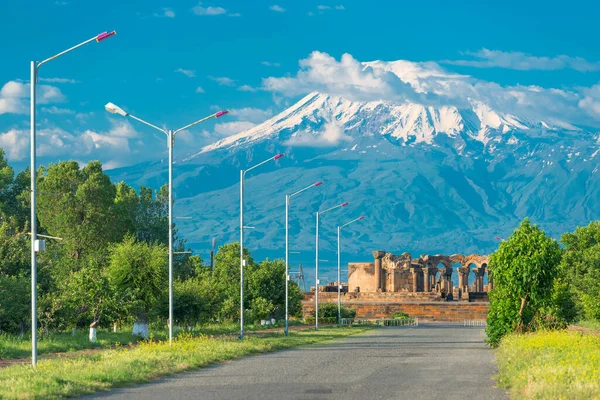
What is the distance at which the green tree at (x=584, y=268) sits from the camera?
62.8 metres

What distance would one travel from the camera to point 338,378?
26.0m

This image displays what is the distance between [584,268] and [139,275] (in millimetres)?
34735

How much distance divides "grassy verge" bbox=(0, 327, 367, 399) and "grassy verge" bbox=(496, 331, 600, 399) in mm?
8573

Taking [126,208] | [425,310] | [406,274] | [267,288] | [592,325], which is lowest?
[592,325]

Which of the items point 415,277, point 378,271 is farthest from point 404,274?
point 378,271

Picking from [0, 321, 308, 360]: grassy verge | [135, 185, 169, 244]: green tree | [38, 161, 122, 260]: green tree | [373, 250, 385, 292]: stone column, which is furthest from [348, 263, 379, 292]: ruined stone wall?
[0, 321, 308, 360]: grassy verge

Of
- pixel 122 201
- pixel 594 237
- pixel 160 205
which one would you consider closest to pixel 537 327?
pixel 594 237

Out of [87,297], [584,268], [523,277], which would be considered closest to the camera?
[523,277]

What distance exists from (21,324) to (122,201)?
3754cm

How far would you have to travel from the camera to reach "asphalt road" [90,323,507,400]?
22.1 metres

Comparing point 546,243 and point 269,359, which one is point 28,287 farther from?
point 546,243

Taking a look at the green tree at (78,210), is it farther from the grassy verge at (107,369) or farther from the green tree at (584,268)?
the grassy verge at (107,369)

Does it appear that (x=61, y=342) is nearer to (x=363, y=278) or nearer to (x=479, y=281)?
(x=363, y=278)

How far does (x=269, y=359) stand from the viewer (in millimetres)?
33750
